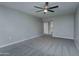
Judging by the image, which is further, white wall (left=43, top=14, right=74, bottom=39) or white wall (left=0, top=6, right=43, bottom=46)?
white wall (left=43, top=14, right=74, bottom=39)

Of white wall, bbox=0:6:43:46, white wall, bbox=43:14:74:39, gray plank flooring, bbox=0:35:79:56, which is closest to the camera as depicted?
gray plank flooring, bbox=0:35:79:56

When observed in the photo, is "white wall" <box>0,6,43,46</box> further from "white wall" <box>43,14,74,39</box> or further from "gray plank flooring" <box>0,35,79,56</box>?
"white wall" <box>43,14,74,39</box>

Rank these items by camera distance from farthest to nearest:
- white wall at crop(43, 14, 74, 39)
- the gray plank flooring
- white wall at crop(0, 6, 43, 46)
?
white wall at crop(43, 14, 74, 39) → white wall at crop(0, 6, 43, 46) → the gray plank flooring

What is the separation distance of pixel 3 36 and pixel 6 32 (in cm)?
26

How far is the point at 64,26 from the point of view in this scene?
636 centimetres

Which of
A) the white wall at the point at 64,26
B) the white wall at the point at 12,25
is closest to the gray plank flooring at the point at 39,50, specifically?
the white wall at the point at 12,25

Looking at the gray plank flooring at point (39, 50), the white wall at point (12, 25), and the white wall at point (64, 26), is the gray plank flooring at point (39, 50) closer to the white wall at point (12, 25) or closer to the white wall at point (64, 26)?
the white wall at point (12, 25)

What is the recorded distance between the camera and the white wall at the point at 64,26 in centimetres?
584

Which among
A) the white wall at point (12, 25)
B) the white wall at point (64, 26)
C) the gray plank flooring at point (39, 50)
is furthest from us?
the white wall at point (64, 26)

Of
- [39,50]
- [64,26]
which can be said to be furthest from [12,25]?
[64,26]

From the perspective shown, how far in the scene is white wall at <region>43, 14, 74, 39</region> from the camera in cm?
584

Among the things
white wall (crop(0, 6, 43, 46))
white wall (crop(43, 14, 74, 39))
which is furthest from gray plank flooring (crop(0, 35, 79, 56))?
white wall (crop(43, 14, 74, 39))

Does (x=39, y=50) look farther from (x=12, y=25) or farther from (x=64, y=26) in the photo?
(x=64, y=26)

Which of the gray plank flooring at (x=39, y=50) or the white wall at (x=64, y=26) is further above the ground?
the white wall at (x=64, y=26)
